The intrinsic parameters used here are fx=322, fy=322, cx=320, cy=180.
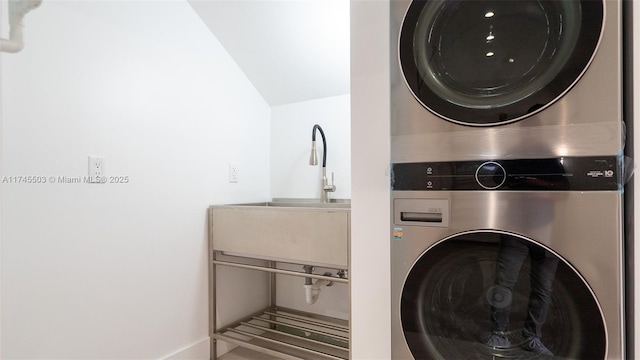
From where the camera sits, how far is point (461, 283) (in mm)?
847

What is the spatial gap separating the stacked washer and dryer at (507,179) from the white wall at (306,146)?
1.18 m

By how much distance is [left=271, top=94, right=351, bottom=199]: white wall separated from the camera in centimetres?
213

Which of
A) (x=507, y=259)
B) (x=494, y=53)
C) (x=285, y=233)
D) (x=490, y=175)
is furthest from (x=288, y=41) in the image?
(x=507, y=259)

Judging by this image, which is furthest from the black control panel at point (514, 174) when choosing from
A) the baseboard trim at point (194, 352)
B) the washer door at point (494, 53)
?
the baseboard trim at point (194, 352)

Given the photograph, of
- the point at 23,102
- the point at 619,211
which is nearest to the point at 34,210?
the point at 23,102

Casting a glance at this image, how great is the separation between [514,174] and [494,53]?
0.31 metres

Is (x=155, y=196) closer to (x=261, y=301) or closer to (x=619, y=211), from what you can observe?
(x=261, y=301)

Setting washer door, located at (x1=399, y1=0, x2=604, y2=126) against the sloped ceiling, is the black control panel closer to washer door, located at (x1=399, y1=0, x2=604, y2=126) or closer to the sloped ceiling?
washer door, located at (x1=399, y1=0, x2=604, y2=126)

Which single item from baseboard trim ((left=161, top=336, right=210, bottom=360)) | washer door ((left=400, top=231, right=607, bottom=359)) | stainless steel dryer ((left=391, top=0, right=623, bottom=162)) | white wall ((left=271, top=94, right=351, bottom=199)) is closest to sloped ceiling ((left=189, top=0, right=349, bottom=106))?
white wall ((left=271, top=94, right=351, bottom=199))

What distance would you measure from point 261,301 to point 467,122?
1934 millimetres

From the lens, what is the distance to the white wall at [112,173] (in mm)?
1191

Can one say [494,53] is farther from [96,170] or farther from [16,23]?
[96,170]

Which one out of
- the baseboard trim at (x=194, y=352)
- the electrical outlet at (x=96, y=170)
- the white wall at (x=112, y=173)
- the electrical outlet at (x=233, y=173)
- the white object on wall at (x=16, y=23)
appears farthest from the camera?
the electrical outlet at (x=233, y=173)

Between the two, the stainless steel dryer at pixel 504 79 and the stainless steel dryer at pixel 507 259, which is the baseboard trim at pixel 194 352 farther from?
the stainless steel dryer at pixel 504 79
